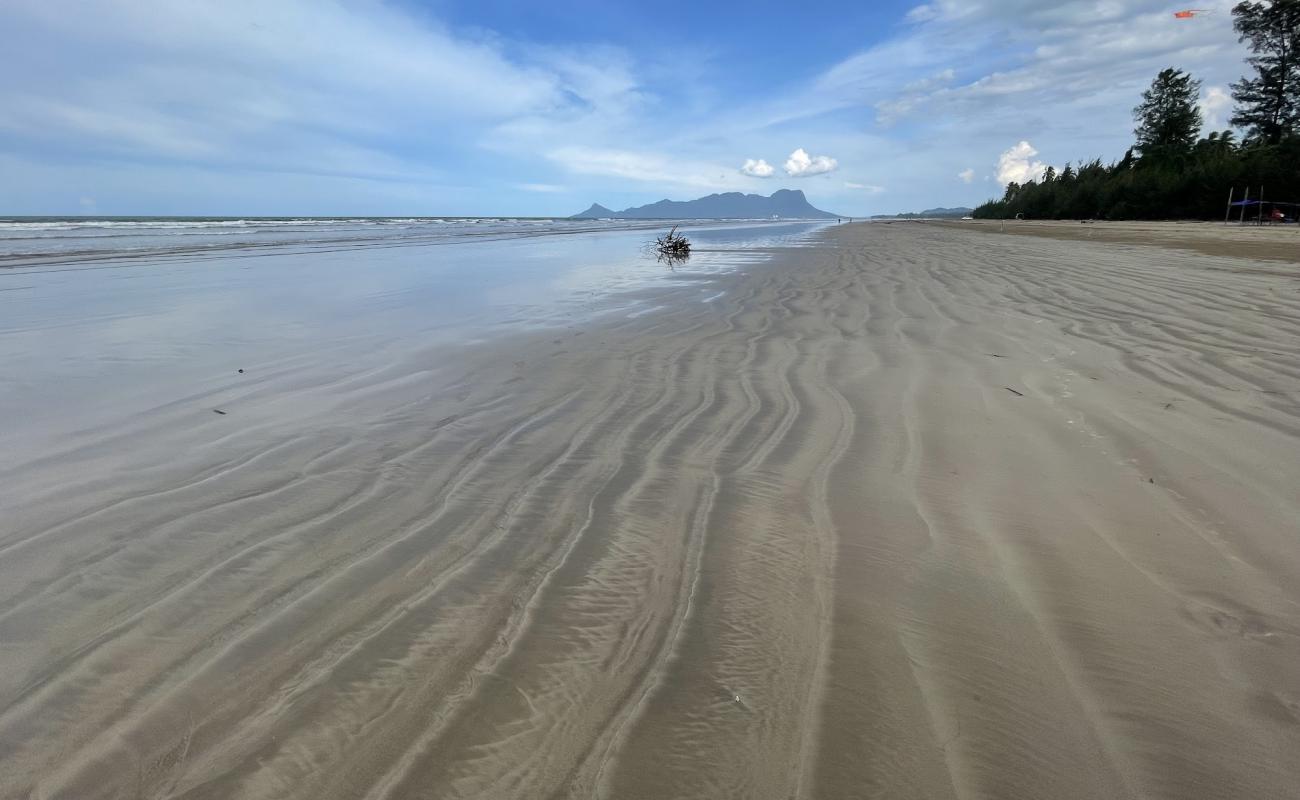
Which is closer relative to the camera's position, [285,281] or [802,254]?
[285,281]

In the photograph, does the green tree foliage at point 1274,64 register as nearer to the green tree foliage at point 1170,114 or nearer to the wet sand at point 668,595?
the green tree foliage at point 1170,114

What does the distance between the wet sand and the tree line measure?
38951 millimetres

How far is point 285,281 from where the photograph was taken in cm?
1036

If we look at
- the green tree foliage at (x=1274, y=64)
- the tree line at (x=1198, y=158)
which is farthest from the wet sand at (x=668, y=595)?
the green tree foliage at (x=1274, y=64)

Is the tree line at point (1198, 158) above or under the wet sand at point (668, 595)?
above

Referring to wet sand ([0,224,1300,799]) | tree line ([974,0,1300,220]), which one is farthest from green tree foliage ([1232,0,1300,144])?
wet sand ([0,224,1300,799])

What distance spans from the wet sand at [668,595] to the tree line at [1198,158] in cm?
3895

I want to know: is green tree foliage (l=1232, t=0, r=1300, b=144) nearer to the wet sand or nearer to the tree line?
the tree line

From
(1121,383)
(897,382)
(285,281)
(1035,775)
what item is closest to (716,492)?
(1035,775)

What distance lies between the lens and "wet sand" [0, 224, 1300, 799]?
52.8 inches

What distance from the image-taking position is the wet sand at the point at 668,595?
134cm

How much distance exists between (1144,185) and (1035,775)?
155 ft

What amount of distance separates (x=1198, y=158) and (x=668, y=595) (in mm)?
51331

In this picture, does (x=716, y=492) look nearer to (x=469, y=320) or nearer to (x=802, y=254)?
(x=469, y=320)
